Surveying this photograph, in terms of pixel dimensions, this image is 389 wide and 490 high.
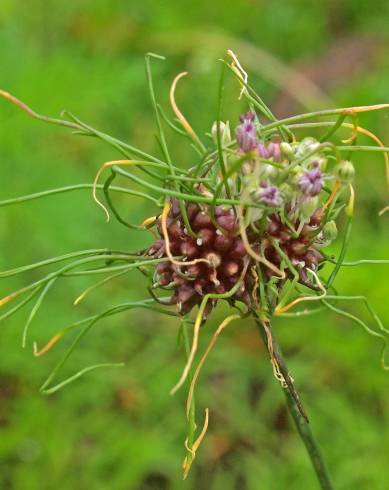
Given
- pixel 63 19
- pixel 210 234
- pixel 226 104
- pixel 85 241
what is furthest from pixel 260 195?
pixel 63 19

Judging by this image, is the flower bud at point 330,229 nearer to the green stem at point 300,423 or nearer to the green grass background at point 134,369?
the green stem at point 300,423

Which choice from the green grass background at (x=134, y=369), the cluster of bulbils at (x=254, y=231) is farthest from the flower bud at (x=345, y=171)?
the green grass background at (x=134, y=369)

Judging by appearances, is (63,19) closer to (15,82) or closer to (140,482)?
(15,82)

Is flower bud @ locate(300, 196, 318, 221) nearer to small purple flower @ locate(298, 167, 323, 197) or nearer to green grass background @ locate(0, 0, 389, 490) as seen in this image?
small purple flower @ locate(298, 167, 323, 197)

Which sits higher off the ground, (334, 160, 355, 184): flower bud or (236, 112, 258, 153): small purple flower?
(236, 112, 258, 153): small purple flower

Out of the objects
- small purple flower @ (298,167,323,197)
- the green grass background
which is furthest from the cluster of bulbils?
the green grass background

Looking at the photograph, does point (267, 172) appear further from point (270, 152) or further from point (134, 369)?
point (134, 369)

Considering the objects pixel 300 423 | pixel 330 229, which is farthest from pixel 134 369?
pixel 330 229
